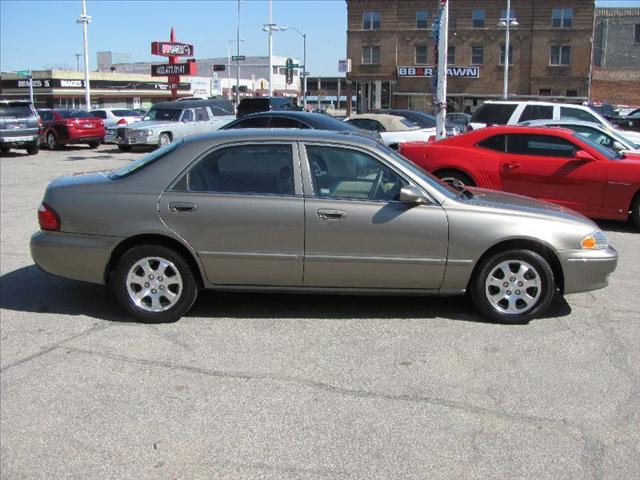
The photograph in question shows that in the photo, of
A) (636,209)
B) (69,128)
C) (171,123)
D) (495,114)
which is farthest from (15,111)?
(636,209)

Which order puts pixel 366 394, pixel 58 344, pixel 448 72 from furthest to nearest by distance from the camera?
pixel 448 72 → pixel 58 344 → pixel 366 394

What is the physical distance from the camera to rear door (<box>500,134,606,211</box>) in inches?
365

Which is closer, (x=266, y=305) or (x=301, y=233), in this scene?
(x=301, y=233)

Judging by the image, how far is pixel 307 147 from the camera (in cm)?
543

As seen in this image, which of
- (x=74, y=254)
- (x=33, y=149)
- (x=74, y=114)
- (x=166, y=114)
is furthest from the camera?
(x=74, y=114)

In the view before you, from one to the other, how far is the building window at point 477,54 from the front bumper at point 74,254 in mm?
60534

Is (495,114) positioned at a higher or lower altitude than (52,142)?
higher

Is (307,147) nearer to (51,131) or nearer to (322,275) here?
(322,275)

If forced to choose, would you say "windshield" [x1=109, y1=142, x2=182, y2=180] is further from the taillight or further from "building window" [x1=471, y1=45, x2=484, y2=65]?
"building window" [x1=471, y1=45, x2=484, y2=65]

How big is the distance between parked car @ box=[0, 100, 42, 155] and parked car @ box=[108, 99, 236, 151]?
2800 millimetres

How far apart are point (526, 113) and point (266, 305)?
40.0 ft

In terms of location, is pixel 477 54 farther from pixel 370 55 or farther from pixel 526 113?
pixel 526 113

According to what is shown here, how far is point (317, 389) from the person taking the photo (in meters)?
4.24

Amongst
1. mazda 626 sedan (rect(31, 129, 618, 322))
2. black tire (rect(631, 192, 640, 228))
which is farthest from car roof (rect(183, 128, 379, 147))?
black tire (rect(631, 192, 640, 228))
